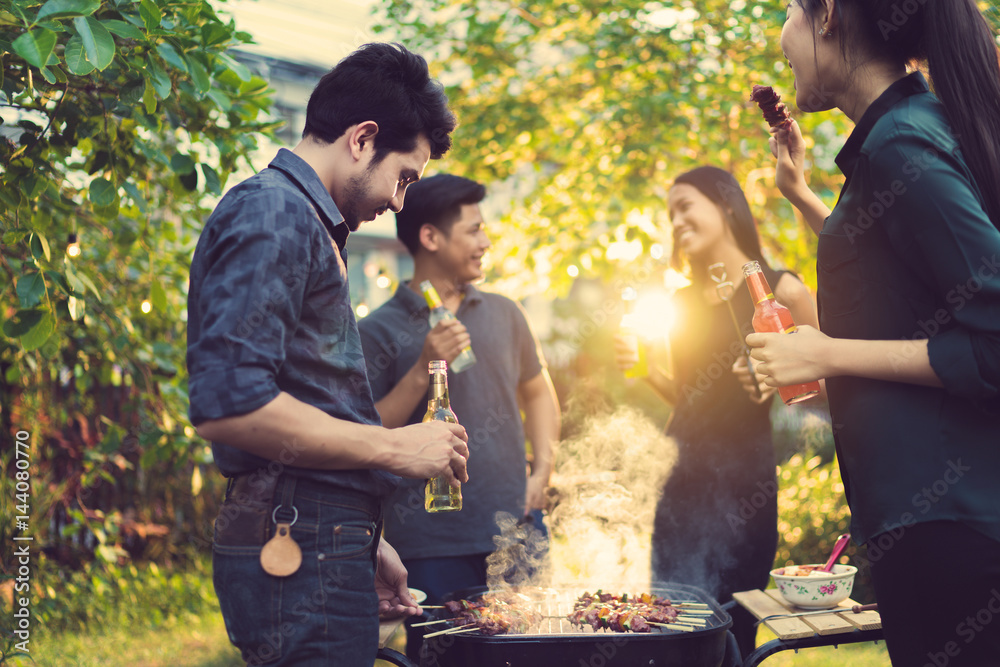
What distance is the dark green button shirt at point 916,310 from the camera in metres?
1.47

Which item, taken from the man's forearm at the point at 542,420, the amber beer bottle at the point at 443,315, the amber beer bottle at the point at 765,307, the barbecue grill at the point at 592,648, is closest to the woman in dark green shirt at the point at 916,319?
the amber beer bottle at the point at 765,307

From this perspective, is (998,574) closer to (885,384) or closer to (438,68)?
(885,384)

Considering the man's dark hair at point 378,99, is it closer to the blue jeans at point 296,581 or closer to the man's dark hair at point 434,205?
the blue jeans at point 296,581

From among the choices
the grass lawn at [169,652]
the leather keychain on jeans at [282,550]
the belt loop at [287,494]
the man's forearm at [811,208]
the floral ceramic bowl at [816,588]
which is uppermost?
the man's forearm at [811,208]

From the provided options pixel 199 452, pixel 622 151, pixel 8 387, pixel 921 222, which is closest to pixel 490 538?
pixel 921 222

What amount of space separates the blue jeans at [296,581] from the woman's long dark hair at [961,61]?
60.7 inches

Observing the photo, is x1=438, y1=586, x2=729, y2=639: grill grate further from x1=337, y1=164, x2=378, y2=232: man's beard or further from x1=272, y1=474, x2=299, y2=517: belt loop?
x1=337, y1=164, x2=378, y2=232: man's beard

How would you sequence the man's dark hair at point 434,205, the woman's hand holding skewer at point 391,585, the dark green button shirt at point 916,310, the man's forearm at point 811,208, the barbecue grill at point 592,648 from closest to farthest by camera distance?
the dark green button shirt at point 916,310, the woman's hand holding skewer at point 391,585, the man's forearm at point 811,208, the barbecue grill at point 592,648, the man's dark hair at point 434,205

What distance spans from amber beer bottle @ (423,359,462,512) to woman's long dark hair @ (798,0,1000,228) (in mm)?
1573

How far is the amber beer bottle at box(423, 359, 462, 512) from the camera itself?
2570 millimetres

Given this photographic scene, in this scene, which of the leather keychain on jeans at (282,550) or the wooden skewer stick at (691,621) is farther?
the wooden skewer stick at (691,621)

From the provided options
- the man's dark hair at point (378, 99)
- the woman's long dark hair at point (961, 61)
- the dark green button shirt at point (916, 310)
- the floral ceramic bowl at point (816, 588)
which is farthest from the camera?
the floral ceramic bowl at point (816, 588)

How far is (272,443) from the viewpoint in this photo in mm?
1517

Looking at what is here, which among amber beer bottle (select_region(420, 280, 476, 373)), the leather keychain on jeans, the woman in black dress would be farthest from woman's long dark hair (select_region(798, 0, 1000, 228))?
amber beer bottle (select_region(420, 280, 476, 373))
